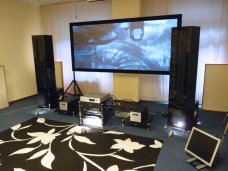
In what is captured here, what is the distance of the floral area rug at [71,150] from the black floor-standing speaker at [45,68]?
83cm

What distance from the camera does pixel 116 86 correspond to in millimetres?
4344

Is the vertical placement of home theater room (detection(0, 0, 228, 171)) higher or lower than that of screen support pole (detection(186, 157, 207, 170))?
higher

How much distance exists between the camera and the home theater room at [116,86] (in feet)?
7.43

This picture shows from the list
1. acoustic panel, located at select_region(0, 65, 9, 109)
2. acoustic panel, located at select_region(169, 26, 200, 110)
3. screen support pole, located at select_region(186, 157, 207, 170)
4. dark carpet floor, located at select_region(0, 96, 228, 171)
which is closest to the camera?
screen support pole, located at select_region(186, 157, 207, 170)

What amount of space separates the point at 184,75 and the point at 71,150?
1847mm

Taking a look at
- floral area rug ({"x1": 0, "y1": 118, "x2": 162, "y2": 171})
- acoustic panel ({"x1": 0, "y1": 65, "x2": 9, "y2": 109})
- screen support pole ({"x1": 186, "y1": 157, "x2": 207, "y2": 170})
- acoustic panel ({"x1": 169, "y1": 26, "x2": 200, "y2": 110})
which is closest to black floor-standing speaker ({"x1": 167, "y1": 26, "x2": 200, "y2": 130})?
acoustic panel ({"x1": 169, "y1": 26, "x2": 200, "y2": 110})

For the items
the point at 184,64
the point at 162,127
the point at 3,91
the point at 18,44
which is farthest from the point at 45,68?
the point at 184,64

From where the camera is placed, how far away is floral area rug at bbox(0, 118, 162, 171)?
6.88 feet

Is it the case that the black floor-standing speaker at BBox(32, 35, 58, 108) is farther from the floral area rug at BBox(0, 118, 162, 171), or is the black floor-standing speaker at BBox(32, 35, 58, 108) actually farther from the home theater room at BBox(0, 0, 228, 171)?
the floral area rug at BBox(0, 118, 162, 171)

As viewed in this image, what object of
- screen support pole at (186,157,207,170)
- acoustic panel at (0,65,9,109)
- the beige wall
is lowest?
screen support pole at (186,157,207,170)

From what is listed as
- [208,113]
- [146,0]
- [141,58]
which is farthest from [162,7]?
[208,113]

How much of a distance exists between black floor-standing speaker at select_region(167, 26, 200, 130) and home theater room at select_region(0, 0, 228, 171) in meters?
0.01

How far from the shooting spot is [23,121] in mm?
3342

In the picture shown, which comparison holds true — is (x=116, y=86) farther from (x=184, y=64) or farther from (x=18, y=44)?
(x=18, y=44)
